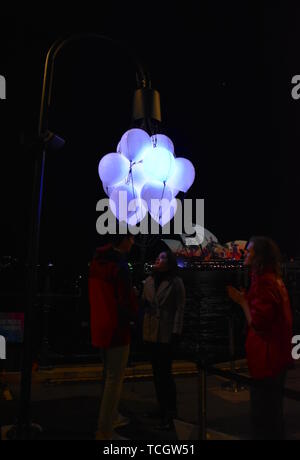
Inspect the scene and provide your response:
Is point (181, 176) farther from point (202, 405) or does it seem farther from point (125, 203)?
point (202, 405)

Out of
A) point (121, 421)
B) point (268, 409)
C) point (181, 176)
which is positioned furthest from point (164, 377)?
point (181, 176)

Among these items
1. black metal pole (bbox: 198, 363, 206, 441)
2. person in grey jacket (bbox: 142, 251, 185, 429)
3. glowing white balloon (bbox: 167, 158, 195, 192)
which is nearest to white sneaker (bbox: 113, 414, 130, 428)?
person in grey jacket (bbox: 142, 251, 185, 429)

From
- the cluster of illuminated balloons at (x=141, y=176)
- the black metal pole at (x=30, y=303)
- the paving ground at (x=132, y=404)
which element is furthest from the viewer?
the cluster of illuminated balloons at (x=141, y=176)

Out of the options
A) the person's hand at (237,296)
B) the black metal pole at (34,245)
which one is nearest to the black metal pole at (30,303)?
the black metal pole at (34,245)

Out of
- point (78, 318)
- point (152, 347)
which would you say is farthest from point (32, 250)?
point (78, 318)

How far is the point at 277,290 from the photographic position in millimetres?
3420

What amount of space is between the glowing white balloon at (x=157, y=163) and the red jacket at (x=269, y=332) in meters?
4.05

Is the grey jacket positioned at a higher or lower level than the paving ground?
higher

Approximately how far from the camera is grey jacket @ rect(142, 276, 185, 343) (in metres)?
4.86

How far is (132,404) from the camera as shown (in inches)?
218

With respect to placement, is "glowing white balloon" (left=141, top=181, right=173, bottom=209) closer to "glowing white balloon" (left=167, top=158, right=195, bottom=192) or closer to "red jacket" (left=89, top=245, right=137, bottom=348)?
"glowing white balloon" (left=167, top=158, right=195, bottom=192)

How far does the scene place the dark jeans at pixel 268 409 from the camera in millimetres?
3338

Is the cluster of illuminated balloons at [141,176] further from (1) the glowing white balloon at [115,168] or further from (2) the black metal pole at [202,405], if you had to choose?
(2) the black metal pole at [202,405]
